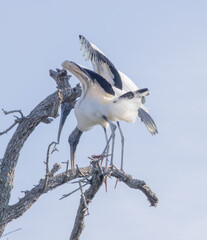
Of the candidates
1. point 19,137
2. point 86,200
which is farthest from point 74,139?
point 86,200

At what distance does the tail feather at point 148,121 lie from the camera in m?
7.56

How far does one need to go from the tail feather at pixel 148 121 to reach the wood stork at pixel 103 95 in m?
0.37

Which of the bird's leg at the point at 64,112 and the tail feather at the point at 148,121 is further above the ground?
the tail feather at the point at 148,121

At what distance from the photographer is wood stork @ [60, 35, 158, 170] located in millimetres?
6832

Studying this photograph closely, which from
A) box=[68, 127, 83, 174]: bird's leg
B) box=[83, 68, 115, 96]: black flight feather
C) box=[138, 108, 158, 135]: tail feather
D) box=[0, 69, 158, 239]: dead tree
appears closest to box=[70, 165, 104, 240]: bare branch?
box=[0, 69, 158, 239]: dead tree

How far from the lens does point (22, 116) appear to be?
6.76 meters

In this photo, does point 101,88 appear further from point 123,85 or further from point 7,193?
point 7,193

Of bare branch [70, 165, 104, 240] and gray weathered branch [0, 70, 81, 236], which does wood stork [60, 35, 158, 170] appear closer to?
gray weathered branch [0, 70, 81, 236]

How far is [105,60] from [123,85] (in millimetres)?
357

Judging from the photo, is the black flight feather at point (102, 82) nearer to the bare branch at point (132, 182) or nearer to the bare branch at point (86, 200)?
the bare branch at point (132, 182)

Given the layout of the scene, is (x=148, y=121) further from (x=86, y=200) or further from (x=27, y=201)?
(x=86, y=200)

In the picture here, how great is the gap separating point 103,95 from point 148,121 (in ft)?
2.41

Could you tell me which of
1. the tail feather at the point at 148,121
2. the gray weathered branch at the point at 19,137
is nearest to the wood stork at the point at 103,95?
the gray weathered branch at the point at 19,137

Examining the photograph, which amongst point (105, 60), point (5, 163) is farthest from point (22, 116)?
point (105, 60)
